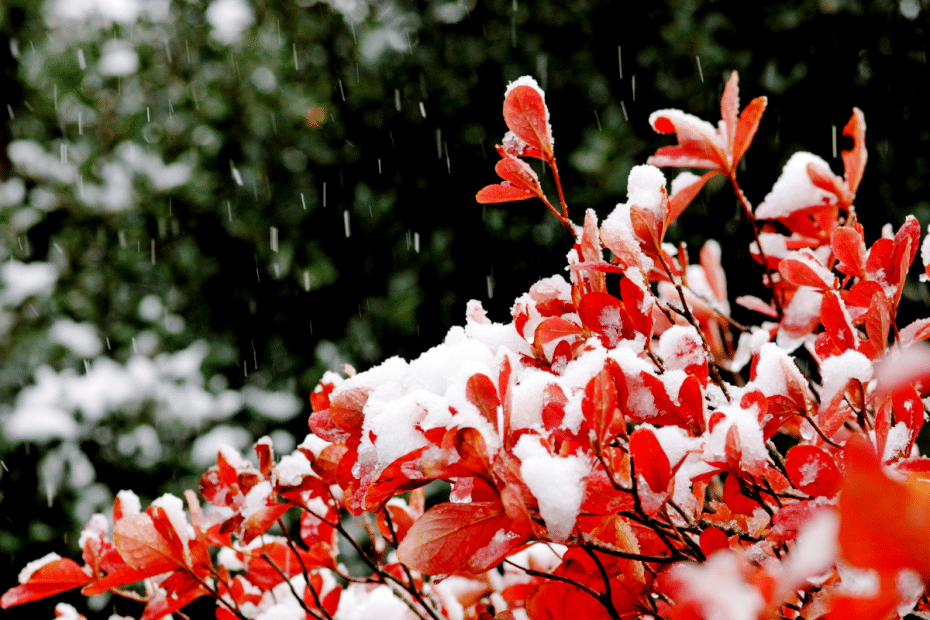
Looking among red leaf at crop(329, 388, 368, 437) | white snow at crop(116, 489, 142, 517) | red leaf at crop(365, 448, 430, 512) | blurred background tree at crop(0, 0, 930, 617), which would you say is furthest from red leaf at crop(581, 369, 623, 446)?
blurred background tree at crop(0, 0, 930, 617)

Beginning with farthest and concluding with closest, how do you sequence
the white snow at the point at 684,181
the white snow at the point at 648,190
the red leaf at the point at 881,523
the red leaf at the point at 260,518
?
the white snow at the point at 684,181, the red leaf at the point at 260,518, the white snow at the point at 648,190, the red leaf at the point at 881,523

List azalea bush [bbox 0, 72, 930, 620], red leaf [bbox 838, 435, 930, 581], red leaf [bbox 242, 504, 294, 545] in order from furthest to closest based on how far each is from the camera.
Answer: red leaf [bbox 242, 504, 294, 545], azalea bush [bbox 0, 72, 930, 620], red leaf [bbox 838, 435, 930, 581]

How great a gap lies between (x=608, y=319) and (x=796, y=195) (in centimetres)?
45

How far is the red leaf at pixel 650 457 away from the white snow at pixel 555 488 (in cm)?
5

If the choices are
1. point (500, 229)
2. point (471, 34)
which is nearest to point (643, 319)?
point (500, 229)

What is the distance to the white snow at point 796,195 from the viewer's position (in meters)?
0.89

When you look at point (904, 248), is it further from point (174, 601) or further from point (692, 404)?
point (174, 601)

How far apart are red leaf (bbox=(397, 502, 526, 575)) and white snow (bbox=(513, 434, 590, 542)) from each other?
4 cm

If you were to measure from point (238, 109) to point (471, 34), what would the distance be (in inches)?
41.6

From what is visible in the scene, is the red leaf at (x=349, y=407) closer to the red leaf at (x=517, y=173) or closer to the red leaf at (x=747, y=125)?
the red leaf at (x=517, y=173)

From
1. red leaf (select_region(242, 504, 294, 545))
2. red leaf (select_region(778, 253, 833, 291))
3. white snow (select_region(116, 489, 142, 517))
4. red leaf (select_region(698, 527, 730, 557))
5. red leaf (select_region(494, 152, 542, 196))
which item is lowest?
white snow (select_region(116, 489, 142, 517))

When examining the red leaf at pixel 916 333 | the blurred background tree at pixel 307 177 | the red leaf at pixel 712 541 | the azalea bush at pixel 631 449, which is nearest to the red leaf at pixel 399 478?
the azalea bush at pixel 631 449

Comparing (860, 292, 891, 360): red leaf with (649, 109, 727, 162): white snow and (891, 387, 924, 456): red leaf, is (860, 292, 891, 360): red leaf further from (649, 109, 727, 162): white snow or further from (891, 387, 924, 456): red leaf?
(649, 109, 727, 162): white snow

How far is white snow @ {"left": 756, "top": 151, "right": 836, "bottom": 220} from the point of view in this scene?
89 centimetres
